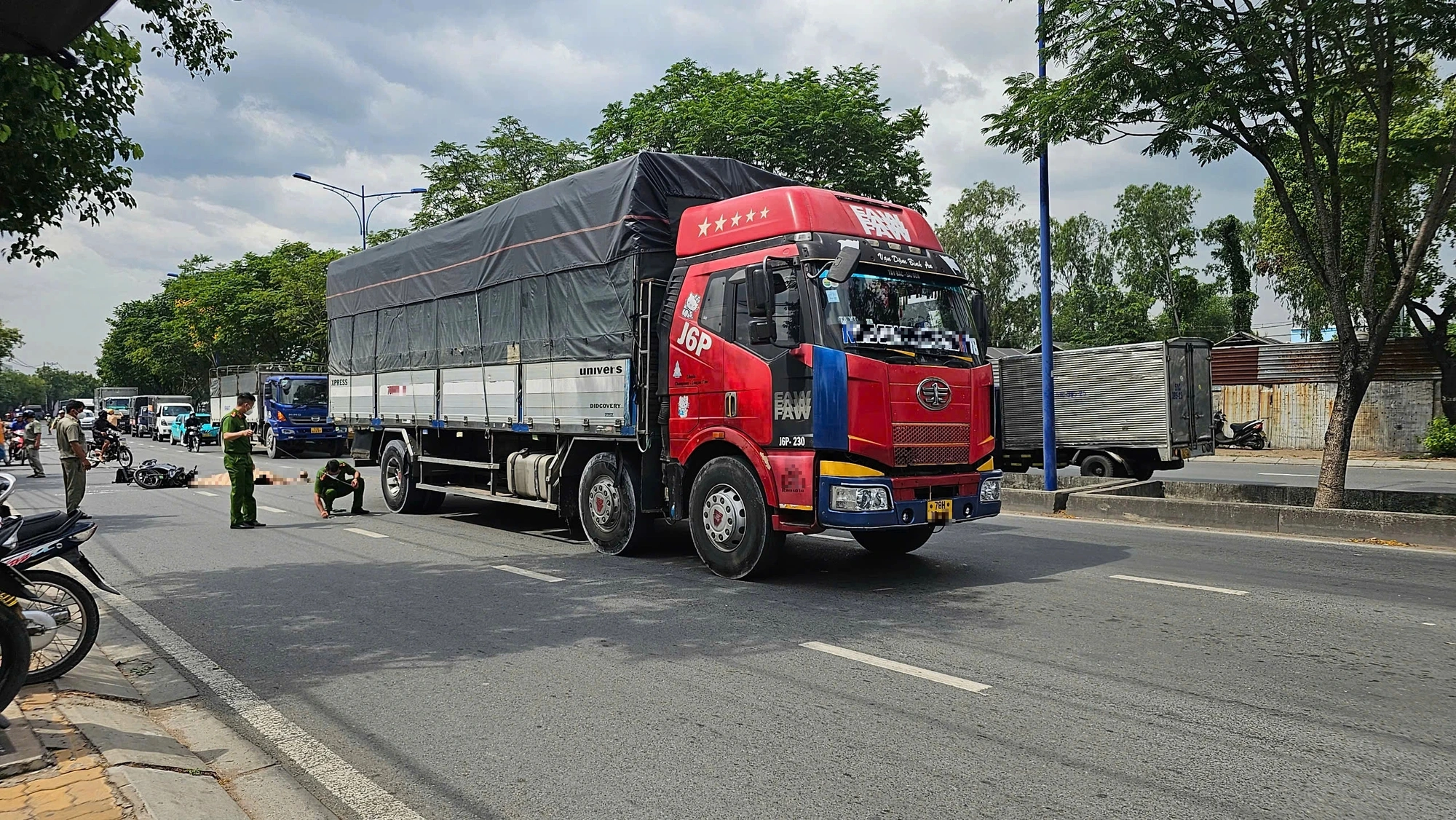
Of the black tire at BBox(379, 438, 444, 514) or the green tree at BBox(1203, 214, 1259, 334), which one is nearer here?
the black tire at BBox(379, 438, 444, 514)

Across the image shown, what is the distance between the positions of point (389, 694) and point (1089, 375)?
1555cm

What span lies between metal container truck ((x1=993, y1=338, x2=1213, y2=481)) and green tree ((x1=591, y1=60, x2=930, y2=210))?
9.70 m

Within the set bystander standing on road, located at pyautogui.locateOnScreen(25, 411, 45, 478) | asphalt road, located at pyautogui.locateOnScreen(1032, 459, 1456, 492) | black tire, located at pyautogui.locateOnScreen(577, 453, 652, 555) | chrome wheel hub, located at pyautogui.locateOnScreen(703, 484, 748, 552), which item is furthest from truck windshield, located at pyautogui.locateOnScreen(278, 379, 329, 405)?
chrome wheel hub, located at pyautogui.locateOnScreen(703, 484, 748, 552)

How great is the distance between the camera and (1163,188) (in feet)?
163

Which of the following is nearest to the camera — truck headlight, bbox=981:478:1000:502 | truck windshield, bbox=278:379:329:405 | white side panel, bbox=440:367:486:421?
truck headlight, bbox=981:478:1000:502

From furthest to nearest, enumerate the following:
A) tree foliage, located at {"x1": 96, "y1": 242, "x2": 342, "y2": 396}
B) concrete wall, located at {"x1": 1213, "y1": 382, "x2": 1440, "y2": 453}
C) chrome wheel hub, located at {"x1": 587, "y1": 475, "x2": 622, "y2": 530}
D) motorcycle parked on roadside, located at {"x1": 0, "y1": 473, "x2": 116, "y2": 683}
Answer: tree foliage, located at {"x1": 96, "y1": 242, "x2": 342, "y2": 396} → concrete wall, located at {"x1": 1213, "y1": 382, "x2": 1440, "y2": 453} → chrome wheel hub, located at {"x1": 587, "y1": 475, "x2": 622, "y2": 530} → motorcycle parked on roadside, located at {"x1": 0, "y1": 473, "x2": 116, "y2": 683}

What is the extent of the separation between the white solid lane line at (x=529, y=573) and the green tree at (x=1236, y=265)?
47343 mm

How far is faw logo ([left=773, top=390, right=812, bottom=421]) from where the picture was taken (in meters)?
7.46

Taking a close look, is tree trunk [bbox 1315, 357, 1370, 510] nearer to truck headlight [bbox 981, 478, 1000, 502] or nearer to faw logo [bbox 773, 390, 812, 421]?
truck headlight [bbox 981, 478, 1000, 502]

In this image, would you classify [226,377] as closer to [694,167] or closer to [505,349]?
[505,349]

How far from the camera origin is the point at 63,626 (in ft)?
17.5

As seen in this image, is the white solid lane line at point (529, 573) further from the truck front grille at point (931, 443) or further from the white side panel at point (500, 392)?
the truck front grille at point (931, 443)

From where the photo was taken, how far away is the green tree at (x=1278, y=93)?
10.7 meters

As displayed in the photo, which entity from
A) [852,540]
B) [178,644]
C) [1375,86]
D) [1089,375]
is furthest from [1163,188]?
[178,644]
